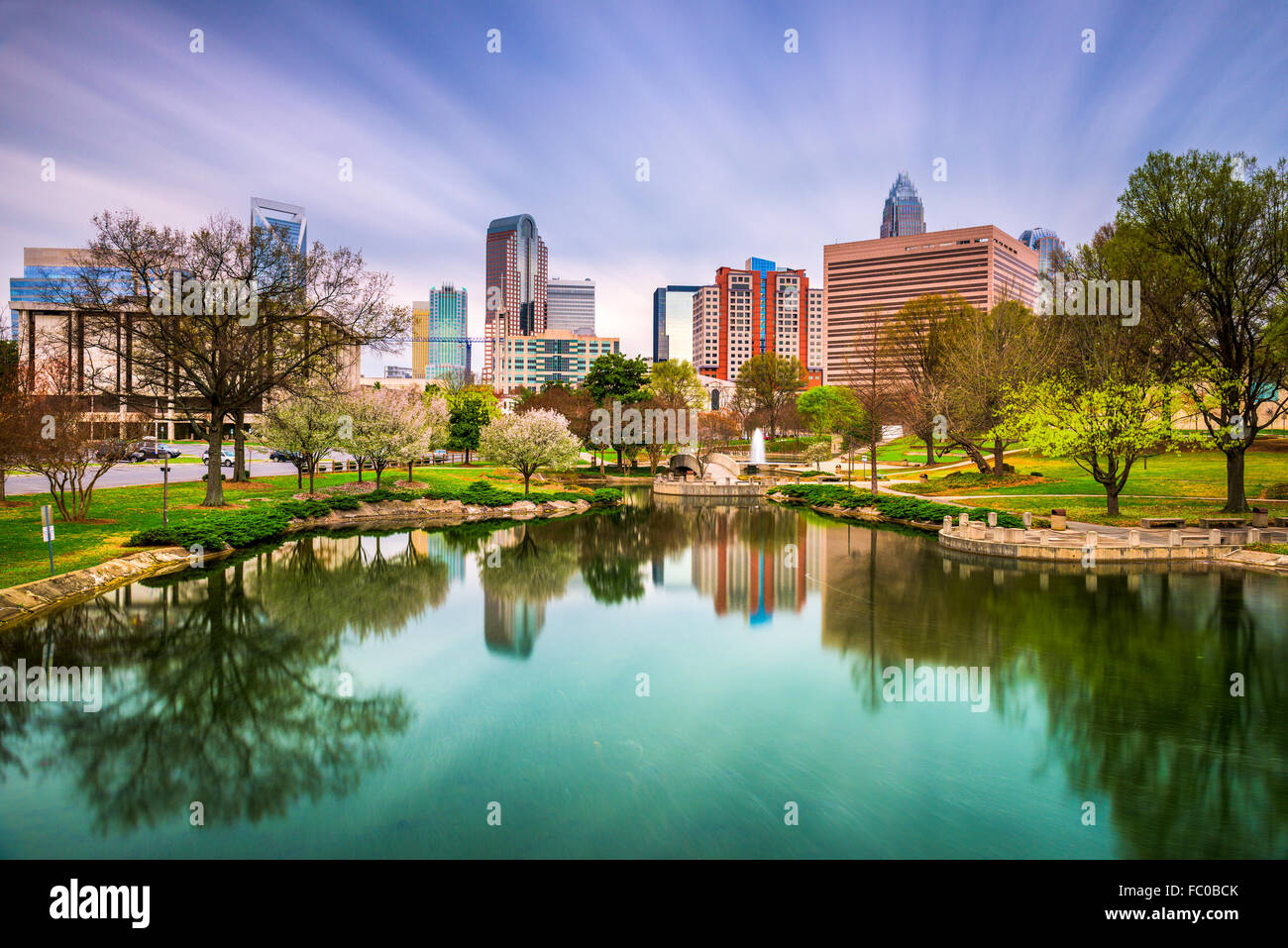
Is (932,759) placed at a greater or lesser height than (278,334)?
lesser

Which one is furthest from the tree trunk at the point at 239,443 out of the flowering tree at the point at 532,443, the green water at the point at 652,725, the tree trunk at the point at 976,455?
the tree trunk at the point at 976,455

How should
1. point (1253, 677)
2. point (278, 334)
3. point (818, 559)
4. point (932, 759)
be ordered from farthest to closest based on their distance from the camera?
1. point (278, 334)
2. point (818, 559)
3. point (1253, 677)
4. point (932, 759)

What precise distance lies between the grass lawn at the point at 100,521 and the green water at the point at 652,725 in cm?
232

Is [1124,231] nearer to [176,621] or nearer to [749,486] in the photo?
[749,486]

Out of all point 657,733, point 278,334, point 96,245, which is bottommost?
point 657,733

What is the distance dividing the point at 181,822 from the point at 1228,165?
128 ft

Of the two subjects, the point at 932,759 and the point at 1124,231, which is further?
the point at 1124,231

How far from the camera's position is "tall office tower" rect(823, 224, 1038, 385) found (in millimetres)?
154875

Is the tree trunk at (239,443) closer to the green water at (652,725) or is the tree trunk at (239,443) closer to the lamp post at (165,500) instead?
the lamp post at (165,500)

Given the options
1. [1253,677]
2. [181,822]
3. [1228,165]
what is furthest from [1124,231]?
[181,822]

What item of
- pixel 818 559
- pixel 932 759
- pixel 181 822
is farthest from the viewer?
pixel 818 559

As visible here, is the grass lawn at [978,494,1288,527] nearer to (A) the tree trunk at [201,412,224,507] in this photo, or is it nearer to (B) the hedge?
(B) the hedge

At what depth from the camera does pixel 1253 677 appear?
11.7m

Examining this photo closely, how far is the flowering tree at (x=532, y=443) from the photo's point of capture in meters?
41.2
